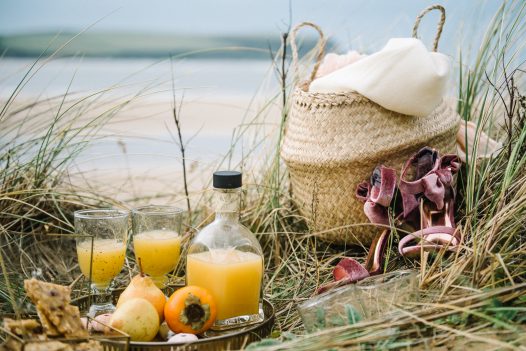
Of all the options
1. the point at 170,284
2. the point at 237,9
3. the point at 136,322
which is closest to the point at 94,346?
the point at 136,322

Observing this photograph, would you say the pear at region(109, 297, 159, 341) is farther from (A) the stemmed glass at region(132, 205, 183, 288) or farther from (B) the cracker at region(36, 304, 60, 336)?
(A) the stemmed glass at region(132, 205, 183, 288)

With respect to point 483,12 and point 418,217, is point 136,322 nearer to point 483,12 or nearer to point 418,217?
point 418,217

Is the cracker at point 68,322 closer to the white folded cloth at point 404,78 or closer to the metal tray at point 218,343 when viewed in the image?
the metal tray at point 218,343

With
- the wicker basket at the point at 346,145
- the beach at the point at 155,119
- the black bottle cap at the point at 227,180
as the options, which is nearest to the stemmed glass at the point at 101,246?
the black bottle cap at the point at 227,180

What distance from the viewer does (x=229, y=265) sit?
5.79ft

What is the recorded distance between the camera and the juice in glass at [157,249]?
6.45 feet

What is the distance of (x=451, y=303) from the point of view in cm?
161

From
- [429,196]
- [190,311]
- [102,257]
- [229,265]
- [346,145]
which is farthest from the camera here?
[346,145]

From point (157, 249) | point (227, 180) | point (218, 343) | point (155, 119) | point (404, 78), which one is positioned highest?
point (404, 78)

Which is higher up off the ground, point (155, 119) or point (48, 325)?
point (155, 119)

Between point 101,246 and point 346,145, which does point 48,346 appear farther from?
point 346,145

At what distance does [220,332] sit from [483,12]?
259 centimetres

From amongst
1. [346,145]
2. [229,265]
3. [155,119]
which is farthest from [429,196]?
[155,119]

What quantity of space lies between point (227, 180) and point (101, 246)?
466 millimetres
